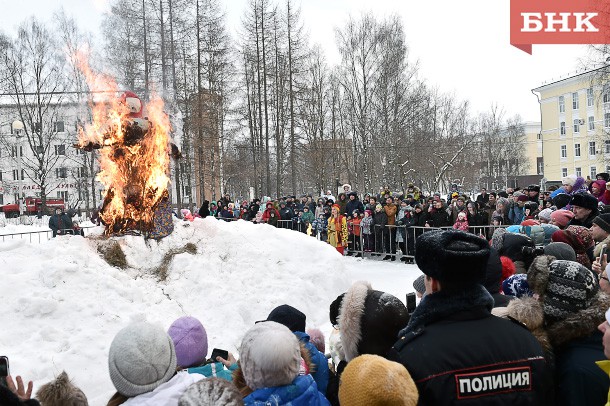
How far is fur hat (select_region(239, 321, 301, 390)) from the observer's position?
269 centimetres

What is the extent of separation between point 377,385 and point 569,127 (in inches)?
→ 2583

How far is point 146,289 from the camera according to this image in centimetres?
975

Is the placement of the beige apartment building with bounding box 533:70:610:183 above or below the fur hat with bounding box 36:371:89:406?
above

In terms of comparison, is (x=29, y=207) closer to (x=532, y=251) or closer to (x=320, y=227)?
(x=320, y=227)

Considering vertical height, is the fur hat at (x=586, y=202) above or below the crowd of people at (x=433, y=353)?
above

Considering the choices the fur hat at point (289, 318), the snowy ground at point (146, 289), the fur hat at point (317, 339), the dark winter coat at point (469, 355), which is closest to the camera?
the dark winter coat at point (469, 355)

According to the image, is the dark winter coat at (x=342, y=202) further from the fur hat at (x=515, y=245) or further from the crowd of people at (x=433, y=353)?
the crowd of people at (x=433, y=353)

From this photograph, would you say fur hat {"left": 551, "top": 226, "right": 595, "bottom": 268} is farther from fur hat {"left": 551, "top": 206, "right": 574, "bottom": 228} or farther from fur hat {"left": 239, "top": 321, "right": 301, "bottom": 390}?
fur hat {"left": 239, "top": 321, "right": 301, "bottom": 390}

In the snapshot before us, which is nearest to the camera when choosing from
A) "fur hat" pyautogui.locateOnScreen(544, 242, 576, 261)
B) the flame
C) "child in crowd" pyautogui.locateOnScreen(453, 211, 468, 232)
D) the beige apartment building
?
"fur hat" pyautogui.locateOnScreen(544, 242, 576, 261)

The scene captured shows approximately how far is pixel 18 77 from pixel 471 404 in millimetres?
36181

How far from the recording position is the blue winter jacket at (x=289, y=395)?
8.70ft

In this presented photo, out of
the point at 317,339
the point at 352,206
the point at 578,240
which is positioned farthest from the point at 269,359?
the point at 352,206

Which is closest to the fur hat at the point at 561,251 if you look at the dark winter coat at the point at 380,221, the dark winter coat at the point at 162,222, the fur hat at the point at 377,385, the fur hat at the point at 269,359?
the fur hat at the point at 269,359

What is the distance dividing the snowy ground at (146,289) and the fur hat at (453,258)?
19.1ft
